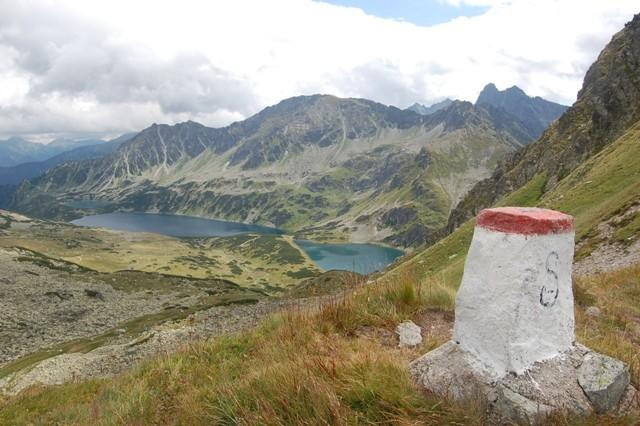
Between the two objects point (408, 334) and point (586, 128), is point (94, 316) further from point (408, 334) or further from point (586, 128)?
point (586, 128)

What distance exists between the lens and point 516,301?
5.74 metres

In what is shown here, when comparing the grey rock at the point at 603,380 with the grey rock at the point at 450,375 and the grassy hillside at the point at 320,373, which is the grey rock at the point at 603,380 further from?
the grey rock at the point at 450,375

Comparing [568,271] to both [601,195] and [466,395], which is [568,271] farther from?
[601,195]

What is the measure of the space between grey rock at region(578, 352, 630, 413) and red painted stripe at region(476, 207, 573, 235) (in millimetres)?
1786

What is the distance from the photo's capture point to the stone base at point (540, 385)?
17.0 ft

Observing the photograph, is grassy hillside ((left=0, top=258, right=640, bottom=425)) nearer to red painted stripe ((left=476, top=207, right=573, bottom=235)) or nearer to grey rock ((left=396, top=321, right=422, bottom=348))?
grey rock ((left=396, top=321, right=422, bottom=348))

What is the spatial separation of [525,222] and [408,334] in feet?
12.0

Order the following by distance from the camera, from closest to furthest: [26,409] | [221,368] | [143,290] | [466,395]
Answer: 1. [466,395]
2. [221,368]
3. [26,409]
4. [143,290]

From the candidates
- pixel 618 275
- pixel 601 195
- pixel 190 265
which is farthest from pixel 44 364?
pixel 190 265

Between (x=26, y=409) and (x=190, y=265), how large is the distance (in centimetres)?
17328

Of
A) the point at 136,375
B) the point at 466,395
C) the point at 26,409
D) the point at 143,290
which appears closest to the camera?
the point at 466,395

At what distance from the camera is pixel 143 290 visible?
11388 centimetres

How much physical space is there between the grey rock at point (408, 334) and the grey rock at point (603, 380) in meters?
2.89

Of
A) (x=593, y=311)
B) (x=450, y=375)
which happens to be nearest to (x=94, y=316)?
A: (x=593, y=311)
